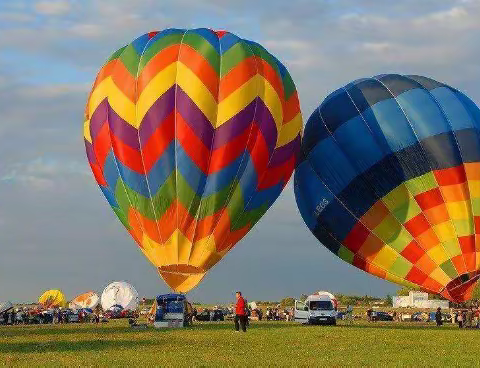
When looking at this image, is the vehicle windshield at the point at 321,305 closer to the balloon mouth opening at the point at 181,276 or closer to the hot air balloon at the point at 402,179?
the hot air balloon at the point at 402,179

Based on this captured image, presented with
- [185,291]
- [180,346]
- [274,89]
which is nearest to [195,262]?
[185,291]

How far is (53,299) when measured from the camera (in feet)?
332

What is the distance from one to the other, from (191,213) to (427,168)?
9870mm

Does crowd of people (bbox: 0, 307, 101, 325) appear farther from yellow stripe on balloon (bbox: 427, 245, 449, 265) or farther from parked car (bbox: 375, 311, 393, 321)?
yellow stripe on balloon (bbox: 427, 245, 449, 265)

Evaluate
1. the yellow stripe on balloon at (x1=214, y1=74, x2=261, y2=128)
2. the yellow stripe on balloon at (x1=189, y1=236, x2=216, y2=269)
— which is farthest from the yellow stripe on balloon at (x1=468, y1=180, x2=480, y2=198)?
the yellow stripe on balloon at (x1=189, y1=236, x2=216, y2=269)

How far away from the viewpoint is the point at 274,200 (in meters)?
35.2

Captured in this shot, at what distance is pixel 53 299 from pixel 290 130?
7163cm

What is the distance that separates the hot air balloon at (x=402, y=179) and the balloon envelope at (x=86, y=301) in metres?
59.6

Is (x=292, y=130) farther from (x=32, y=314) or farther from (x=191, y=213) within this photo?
(x=32, y=314)

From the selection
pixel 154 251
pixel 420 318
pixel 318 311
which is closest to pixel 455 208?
pixel 318 311

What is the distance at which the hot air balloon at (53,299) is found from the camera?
100350 millimetres

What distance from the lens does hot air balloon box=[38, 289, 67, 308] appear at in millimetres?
100350

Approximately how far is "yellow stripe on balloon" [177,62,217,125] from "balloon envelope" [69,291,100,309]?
6411 centimetres

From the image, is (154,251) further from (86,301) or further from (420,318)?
(86,301)
